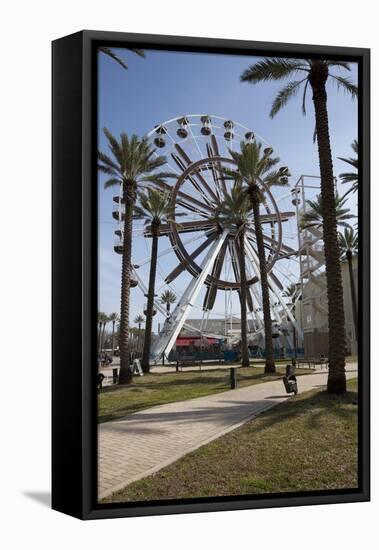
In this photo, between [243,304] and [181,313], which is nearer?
[181,313]

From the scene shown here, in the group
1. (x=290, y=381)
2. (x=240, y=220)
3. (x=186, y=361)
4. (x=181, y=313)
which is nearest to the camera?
(x=290, y=381)

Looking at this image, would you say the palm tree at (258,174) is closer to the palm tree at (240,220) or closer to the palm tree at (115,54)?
the palm tree at (240,220)

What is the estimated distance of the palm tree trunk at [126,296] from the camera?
30.8ft

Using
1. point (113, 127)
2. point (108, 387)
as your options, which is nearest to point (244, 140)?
point (113, 127)

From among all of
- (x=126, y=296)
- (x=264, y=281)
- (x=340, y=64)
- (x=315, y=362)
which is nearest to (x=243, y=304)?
(x=264, y=281)

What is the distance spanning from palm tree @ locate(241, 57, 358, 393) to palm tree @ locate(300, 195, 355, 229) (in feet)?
0.29

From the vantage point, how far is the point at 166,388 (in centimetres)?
996

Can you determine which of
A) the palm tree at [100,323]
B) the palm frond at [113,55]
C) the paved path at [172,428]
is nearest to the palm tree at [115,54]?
the palm frond at [113,55]

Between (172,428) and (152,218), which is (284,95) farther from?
(172,428)

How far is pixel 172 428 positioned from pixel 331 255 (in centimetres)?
364

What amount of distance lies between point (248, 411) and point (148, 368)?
151cm

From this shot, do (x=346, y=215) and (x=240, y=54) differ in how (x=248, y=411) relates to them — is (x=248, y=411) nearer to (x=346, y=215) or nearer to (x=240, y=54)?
(x=346, y=215)

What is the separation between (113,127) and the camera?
29.3ft

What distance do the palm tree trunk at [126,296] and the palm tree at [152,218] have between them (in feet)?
0.93
